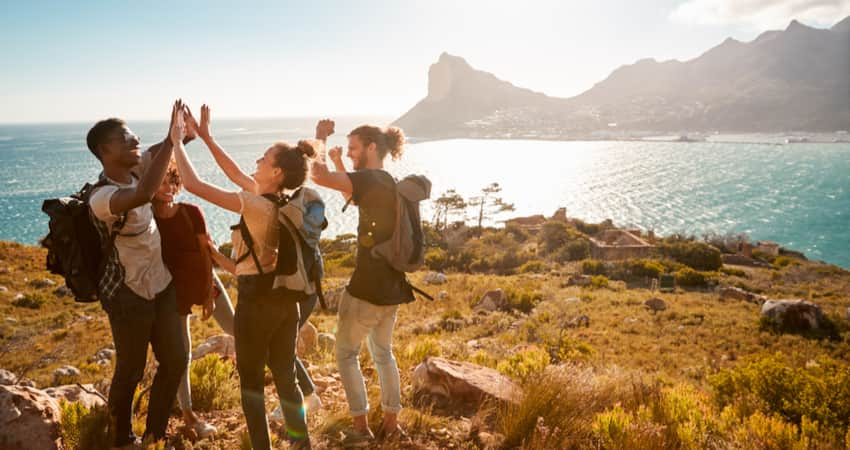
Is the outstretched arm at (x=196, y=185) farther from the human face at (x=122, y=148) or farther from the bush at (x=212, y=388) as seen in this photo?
the bush at (x=212, y=388)

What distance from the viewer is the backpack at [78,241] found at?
7.31 ft

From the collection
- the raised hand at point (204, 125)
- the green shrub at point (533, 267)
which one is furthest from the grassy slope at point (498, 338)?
the green shrub at point (533, 267)

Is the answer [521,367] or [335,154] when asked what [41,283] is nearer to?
[521,367]

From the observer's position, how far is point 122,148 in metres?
2.31

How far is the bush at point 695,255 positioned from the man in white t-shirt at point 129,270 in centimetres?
3550

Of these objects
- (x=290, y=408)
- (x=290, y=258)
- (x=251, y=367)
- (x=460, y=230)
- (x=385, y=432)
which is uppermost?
(x=290, y=258)

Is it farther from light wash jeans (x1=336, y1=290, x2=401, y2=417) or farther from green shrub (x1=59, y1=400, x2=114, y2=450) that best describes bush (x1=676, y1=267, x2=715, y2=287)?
green shrub (x1=59, y1=400, x2=114, y2=450)

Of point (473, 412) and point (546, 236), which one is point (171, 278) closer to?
point (473, 412)

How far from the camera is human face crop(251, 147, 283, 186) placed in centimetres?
220

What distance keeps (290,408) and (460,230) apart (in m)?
46.1

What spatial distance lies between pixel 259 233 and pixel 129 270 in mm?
771

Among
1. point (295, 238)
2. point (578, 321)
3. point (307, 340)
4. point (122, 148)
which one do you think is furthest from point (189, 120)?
point (578, 321)

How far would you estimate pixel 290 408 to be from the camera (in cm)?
254

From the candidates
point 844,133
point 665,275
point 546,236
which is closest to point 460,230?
point 546,236
